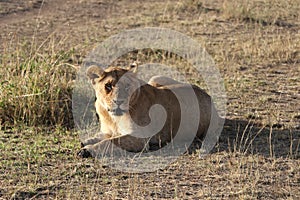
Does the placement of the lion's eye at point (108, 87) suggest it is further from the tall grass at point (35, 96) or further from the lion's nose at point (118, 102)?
the tall grass at point (35, 96)

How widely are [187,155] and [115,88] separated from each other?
948 millimetres

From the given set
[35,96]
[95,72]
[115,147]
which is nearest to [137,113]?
[115,147]

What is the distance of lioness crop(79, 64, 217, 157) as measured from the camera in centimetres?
640

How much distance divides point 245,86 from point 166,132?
2.65m

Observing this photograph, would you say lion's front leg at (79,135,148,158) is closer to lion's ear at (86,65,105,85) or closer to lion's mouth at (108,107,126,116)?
lion's mouth at (108,107,126,116)

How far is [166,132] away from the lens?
22.2ft

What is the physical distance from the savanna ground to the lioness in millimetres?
305

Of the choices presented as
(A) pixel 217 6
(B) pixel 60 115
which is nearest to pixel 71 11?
(A) pixel 217 6

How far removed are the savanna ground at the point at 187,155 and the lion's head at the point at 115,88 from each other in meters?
0.55

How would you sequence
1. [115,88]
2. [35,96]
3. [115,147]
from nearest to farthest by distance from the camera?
[115,88], [115,147], [35,96]

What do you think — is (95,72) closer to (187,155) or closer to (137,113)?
(137,113)

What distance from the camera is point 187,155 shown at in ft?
21.4

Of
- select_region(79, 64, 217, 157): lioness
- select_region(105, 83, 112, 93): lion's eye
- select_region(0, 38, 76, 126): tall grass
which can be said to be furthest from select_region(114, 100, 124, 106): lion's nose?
select_region(0, 38, 76, 126): tall grass

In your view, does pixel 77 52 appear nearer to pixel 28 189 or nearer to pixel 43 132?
pixel 43 132
